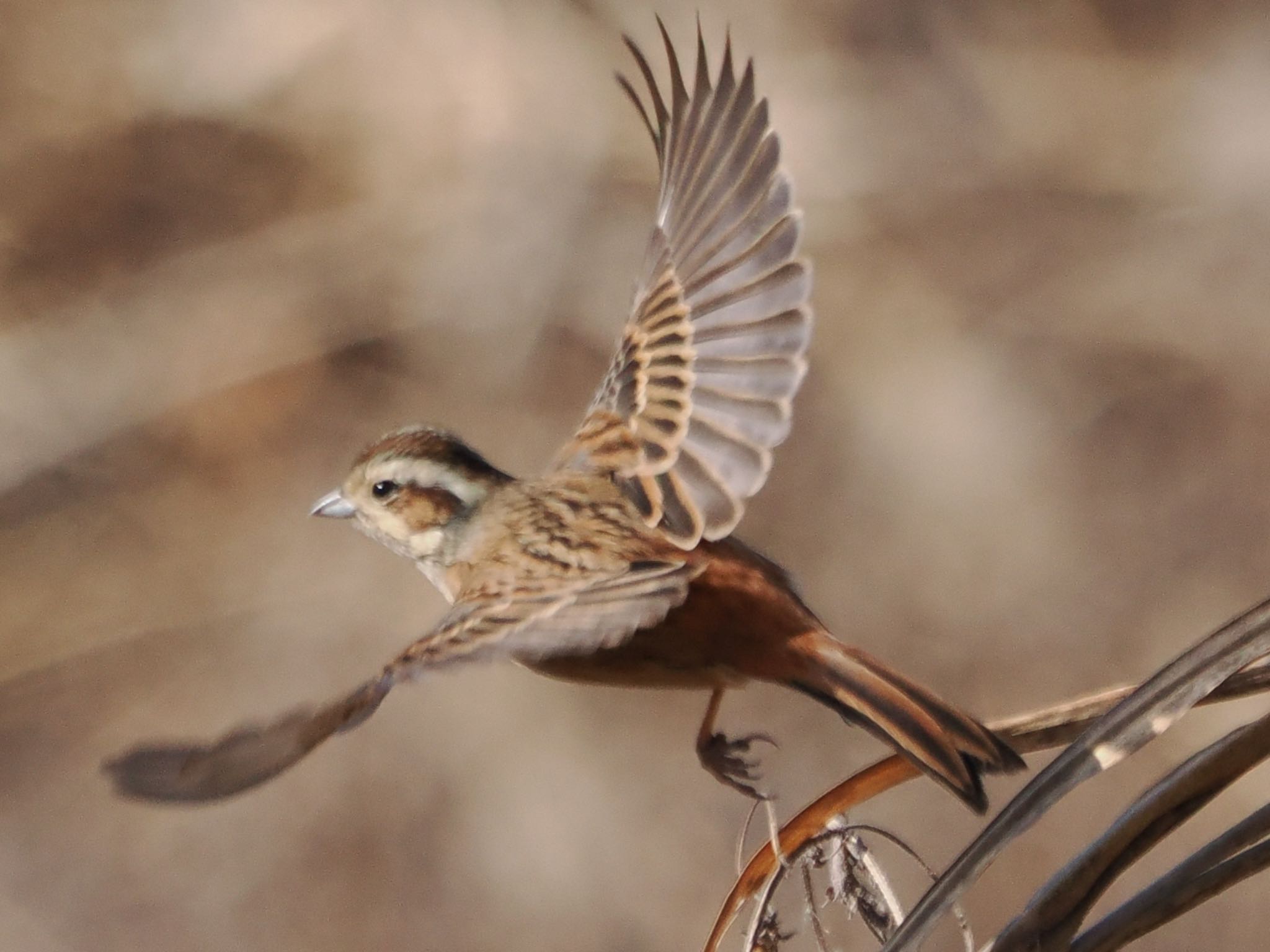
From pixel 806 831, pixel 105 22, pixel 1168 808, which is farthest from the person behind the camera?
pixel 105 22

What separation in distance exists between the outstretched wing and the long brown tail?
0.21m

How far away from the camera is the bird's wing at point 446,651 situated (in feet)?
5.05

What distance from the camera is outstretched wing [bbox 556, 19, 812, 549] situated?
219 centimetres

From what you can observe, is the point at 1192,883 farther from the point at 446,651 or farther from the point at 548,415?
the point at 548,415

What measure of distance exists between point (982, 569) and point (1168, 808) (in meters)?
4.16

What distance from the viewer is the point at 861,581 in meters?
5.38

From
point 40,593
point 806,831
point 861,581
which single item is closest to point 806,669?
point 806,831

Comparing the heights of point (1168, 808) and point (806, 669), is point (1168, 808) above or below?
below

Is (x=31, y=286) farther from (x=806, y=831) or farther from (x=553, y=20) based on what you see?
(x=806, y=831)

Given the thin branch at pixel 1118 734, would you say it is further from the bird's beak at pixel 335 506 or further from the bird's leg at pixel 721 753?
the bird's beak at pixel 335 506

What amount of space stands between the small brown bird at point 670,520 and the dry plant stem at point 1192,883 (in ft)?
1.05

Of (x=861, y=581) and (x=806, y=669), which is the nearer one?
(x=806, y=669)

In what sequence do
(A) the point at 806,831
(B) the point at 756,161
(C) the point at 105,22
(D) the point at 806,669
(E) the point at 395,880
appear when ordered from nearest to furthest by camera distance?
(A) the point at 806,831
(D) the point at 806,669
(B) the point at 756,161
(E) the point at 395,880
(C) the point at 105,22

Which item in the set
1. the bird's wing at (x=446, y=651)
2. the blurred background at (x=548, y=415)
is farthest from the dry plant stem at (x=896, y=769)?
the blurred background at (x=548, y=415)
